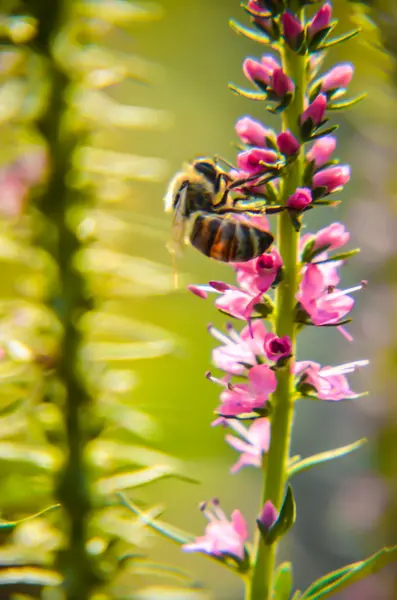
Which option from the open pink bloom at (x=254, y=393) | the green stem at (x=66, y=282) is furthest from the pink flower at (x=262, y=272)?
the green stem at (x=66, y=282)

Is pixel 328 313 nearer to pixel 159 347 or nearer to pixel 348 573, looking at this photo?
pixel 348 573

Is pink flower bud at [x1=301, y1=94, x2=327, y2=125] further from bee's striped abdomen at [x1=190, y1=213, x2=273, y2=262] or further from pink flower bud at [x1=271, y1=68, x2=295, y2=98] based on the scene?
bee's striped abdomen at [x1=190, y1=213, x2=273, y2=262]

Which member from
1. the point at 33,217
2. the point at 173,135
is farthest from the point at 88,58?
the point at 173,135

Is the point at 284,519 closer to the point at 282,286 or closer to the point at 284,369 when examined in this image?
the point at 284,369

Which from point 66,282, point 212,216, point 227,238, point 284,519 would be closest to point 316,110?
point 227,238

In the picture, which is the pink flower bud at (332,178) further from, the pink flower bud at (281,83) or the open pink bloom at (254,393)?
the open pink bloom at (254,393)
